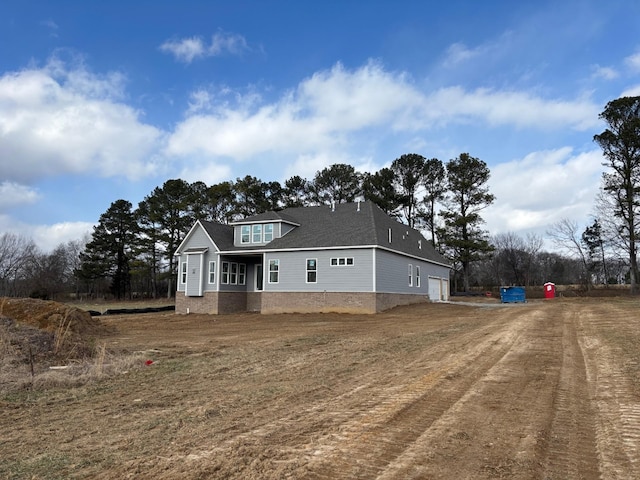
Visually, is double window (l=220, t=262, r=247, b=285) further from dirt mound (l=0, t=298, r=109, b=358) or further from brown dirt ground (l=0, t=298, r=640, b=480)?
brown dirt ground (l=0, t=298, r=640, b=480)

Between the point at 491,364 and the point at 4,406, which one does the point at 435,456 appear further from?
the point at 4,406

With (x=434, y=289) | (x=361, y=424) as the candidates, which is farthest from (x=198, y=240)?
(x=361, y=424)

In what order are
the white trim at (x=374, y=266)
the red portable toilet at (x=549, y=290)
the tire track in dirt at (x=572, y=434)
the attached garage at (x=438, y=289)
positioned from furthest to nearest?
1. the red portable toilet at (x=549, y=290)
2. the attached garage at (x=438, y=289)
3. the white trim at (x=374, y=266)
4. the tire track in dirt at (x=572, y=434)

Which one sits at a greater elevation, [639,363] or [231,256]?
[231,256]

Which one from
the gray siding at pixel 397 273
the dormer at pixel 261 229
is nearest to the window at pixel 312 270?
the dormer at pixel 261 229

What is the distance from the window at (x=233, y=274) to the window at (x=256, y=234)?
2359 millimetres

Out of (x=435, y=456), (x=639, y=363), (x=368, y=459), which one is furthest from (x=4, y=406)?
(x=639, y=363)

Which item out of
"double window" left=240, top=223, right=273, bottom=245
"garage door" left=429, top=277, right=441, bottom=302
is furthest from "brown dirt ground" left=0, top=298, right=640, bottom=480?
"garage door" left=429, top=277, right=441, bottom=302

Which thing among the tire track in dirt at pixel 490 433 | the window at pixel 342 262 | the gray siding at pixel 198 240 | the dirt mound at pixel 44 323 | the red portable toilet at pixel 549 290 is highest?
the gray siding at pixel 198 240

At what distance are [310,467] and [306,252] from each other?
23.0 metres

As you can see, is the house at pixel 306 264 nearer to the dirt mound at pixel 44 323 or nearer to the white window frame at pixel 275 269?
the white window frame at pixel 275 269

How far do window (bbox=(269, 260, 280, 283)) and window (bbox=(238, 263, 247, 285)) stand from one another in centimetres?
Result: 397

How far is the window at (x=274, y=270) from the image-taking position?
27.7 meters

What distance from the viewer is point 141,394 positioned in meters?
6.95
